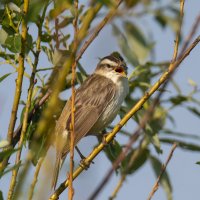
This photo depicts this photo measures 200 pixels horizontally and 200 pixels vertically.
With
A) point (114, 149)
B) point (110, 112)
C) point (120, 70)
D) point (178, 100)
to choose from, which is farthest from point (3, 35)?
point (120, 70)

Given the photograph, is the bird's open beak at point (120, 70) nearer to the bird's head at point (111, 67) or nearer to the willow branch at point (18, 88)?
the bird's head at point (111, 67)

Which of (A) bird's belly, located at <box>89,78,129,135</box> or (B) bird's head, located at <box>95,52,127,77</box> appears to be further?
(B) bird's head, located at <box>95,52,127,77</box>

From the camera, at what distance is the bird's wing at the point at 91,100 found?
5.86 meters

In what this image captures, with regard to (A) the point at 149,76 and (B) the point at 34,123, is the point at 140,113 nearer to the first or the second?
(A) the point at 149,76

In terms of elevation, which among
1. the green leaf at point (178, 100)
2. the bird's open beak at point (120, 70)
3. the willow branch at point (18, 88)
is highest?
the bird's open beak at point (120, 70)

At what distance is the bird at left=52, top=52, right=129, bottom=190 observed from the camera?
5630 millimetres

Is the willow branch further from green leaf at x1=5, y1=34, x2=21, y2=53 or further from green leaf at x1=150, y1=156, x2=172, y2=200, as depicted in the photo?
green leaf at x1=150, y1=156, x2=172, y2=200

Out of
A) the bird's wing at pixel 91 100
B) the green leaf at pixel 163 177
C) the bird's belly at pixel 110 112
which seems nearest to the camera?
the green leaf at pixel 163 177

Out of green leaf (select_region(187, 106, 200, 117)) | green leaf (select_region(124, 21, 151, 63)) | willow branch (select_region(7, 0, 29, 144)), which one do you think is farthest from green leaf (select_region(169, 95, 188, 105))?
willow branch (select_region(7, 0, 29, 144))

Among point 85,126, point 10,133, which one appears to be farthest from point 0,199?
point 85,126

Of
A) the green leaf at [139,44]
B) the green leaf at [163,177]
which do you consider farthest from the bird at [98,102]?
the green leaf at [139,44]

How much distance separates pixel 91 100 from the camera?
20.6ft

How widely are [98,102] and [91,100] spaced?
117 mm

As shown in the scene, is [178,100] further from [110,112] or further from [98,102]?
[98,102]
